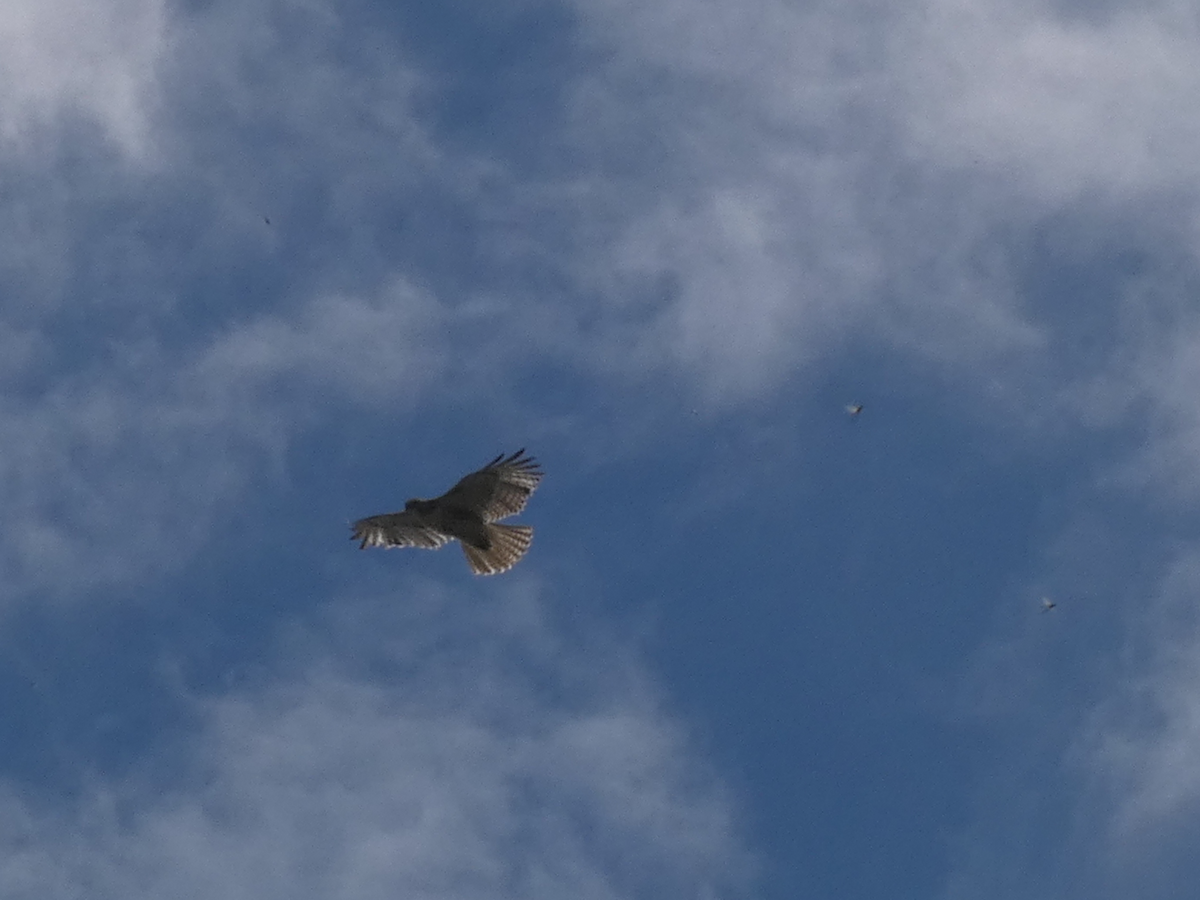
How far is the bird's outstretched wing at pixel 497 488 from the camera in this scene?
44781 mm

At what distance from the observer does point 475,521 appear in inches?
1796

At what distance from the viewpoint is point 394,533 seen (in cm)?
4619

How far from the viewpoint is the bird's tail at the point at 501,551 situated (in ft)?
152

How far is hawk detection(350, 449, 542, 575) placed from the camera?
44.9 meters

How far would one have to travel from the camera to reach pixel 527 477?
148 ft

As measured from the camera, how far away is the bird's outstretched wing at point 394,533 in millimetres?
45938

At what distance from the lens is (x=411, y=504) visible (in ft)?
149

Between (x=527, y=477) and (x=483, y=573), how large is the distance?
9.62 ft

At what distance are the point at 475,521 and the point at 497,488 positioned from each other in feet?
3.17

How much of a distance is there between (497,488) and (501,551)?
2063mm

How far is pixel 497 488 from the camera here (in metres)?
45.1

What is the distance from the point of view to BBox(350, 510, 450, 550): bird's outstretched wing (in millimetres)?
45938

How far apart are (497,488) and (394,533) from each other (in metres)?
2.51

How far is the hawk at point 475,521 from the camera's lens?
147ft
